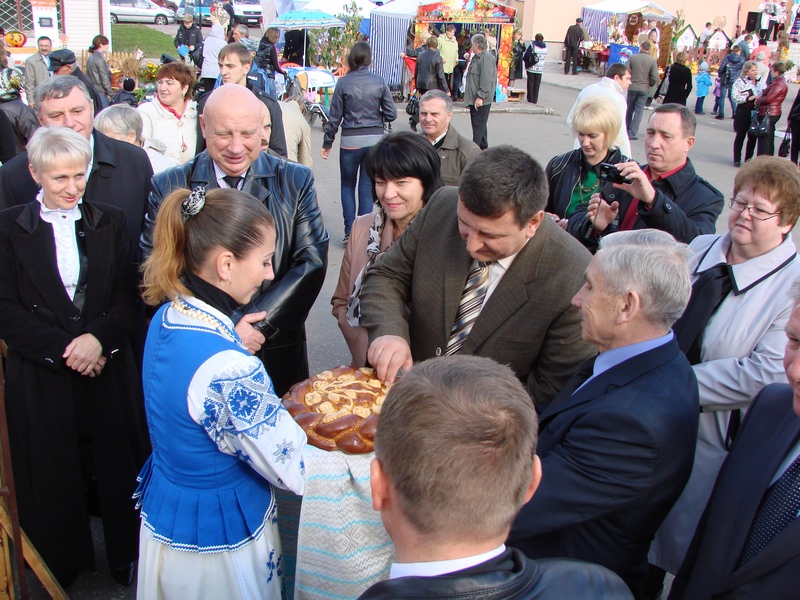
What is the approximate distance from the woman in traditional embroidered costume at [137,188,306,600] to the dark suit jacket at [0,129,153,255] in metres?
1.32

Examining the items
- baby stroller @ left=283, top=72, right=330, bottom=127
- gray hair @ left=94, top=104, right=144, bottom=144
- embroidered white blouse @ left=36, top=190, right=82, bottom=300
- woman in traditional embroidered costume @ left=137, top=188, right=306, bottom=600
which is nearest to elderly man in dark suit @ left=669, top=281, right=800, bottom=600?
woman in traditional embroidered costume @ left=137, top=188, right=306, bottom=600

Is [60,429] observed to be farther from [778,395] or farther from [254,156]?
[778,395]

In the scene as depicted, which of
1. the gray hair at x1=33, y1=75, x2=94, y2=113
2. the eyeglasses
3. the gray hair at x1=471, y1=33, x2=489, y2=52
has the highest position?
the gray hair at x1=471, y1=33, x2=489, y2=52

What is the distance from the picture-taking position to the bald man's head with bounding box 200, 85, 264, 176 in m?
3.04

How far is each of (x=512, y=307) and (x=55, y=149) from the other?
6.56 feet

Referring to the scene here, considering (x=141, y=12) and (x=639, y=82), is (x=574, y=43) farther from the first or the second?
(x=141, y=12)

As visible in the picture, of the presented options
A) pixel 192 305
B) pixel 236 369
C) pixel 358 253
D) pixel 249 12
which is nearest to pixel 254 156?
pixel 358 253

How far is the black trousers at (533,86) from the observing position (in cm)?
1895

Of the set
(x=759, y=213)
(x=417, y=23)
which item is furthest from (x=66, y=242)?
(x=417, y=23)

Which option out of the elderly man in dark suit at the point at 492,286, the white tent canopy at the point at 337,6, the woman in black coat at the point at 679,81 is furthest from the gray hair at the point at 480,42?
the elderly man in dark suit at the point at 492,286

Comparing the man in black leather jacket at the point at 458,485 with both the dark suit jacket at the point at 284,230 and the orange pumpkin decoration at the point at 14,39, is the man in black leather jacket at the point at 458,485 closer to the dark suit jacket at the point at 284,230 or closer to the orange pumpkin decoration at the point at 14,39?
the dark suit jacket at the point at 284,230

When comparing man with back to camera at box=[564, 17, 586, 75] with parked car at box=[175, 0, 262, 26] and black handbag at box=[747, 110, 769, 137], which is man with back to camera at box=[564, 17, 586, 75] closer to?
parked car at box=[175, 0, 262, 26]

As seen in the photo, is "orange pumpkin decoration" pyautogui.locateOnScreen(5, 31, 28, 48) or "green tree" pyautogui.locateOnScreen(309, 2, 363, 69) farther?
"green tree" pyautogui.locateOnScreen(309, 2, 363, 69)

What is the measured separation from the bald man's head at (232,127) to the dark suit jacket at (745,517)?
2.28 metres
